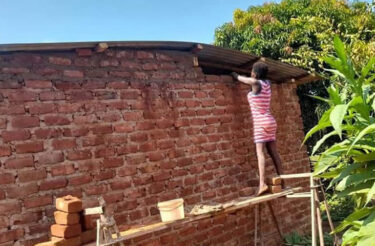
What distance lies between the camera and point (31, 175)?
3287mm

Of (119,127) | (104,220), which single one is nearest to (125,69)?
(119,127)

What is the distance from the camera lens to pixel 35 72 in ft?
11.4

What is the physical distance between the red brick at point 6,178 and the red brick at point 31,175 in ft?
0.19

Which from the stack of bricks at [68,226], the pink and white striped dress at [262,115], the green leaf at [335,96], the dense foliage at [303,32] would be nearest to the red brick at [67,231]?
the stack of bricks at [68,226]

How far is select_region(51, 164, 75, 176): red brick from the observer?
343 centimetres

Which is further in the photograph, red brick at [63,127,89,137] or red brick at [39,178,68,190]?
red brick at [63,127,89,137]

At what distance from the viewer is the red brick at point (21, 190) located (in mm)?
3155

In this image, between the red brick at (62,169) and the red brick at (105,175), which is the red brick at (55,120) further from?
the red brick at (105,175)

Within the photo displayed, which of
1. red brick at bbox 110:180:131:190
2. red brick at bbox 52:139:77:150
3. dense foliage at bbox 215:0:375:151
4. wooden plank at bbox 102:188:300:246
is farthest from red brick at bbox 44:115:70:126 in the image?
dense foliage at bbox 215:0:375:151

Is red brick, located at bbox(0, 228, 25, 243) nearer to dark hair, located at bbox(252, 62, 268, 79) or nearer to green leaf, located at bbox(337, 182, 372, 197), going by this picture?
green leaf, located at bbox(337, 182, 372, 197)

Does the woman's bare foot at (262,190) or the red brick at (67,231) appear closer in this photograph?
the red brick at (67,231)

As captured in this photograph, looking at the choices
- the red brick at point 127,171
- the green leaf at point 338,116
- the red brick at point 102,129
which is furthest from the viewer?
the red brick at point 127,171

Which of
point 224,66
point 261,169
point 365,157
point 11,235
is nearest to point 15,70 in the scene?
point 11,235

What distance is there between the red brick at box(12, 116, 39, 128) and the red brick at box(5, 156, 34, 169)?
0.27m
